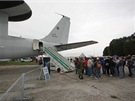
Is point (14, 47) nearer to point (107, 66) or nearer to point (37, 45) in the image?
point (37, 45)

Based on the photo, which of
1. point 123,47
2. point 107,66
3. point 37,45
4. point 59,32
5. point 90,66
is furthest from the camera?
point 123,47

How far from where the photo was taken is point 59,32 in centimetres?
2073

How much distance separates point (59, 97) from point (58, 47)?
44.1ft

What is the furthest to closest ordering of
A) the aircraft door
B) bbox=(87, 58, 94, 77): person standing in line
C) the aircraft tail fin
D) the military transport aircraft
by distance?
1. the aircraft tail fin
2. the aircraft door
3. the military transport aircraft
4. bbox=(87, 58, 94, 77): person standing in line

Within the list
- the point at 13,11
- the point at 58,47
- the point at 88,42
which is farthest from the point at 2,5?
the point at 88,42

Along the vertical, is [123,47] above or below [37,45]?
above

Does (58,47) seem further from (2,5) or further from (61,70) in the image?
(2,5)

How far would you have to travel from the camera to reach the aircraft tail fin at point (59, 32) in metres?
20.4

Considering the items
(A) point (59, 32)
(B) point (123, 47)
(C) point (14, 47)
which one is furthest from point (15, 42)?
(B) point (123, 47)

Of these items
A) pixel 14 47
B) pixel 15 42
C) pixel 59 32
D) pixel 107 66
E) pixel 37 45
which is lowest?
pixel 107 66

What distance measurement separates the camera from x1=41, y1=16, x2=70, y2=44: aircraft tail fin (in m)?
20.4

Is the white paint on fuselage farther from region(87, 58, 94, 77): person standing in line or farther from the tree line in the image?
the tree line

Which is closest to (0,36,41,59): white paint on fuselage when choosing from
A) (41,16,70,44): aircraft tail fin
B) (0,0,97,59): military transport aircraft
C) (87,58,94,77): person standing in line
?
(0,0,97,59): military transport aircraft

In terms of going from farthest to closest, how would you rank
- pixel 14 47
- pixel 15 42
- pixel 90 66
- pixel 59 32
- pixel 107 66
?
1. pixel 59 32
2. pixel 15 42
3. pixel 14 47
4. pixel 107 66
5. pixel 90 66
